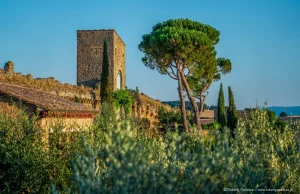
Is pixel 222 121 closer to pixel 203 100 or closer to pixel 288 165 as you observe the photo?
pixel 203 100

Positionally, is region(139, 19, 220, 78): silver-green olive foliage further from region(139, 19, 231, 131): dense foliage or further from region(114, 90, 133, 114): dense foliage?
region(114, 90, 133, 114): dense foliage

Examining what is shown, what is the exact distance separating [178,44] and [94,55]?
11917 millimetres

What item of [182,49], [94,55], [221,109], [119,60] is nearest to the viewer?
[182,49]

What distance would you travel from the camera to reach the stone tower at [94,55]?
37.2m

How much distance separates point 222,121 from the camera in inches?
1457

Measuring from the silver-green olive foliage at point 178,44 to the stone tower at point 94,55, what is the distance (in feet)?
17.6

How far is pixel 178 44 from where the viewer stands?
93.0 ft

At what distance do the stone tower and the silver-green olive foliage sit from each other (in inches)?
211

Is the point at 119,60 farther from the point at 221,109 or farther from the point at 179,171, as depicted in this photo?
the point at 179,171

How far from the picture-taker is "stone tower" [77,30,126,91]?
3722 centimetres

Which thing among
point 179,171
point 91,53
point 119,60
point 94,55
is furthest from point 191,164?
point 119,60

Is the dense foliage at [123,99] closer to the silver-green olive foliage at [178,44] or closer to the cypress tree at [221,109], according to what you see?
the silver-green olive foliage at [178,44]

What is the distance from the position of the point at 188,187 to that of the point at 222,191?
16.1 inches

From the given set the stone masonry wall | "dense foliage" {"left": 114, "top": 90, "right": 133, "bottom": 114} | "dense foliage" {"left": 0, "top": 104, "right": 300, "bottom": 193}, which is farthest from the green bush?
the stone masonry wall
